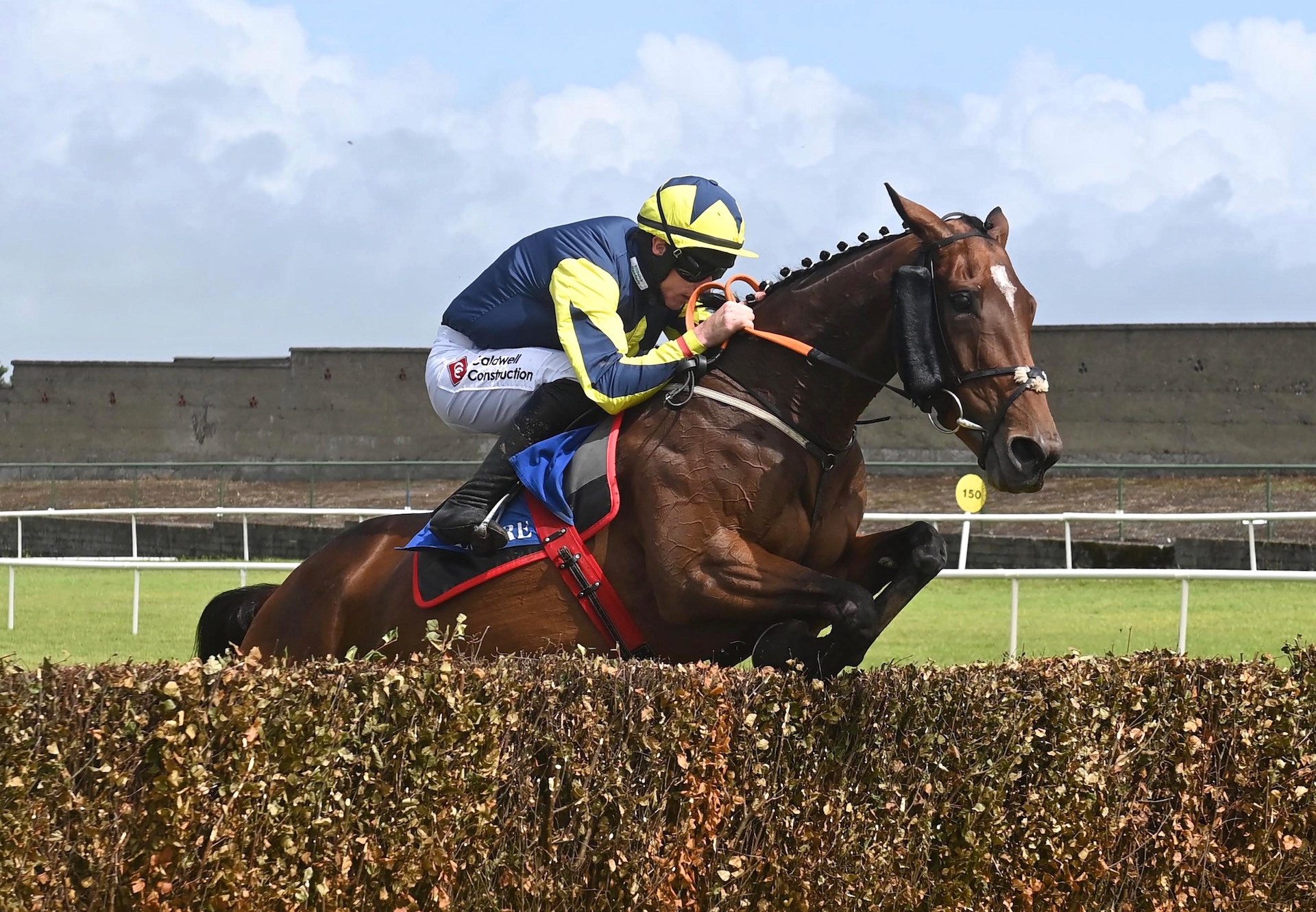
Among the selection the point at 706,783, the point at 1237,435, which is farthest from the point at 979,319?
the point at 1237,435

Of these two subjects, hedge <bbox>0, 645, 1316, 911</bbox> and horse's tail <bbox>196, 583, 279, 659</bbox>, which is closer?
hedge <bbox>0, 645, 1316, 911</bbox>

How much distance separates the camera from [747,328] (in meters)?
3.93

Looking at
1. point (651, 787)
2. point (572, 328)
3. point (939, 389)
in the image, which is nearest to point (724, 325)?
point (572, 328)

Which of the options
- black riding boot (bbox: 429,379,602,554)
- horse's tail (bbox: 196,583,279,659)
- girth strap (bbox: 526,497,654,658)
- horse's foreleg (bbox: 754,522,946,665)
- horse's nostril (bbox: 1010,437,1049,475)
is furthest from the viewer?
horse's tail (bbox: 196,583,279,659)

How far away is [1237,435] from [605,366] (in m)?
19.5

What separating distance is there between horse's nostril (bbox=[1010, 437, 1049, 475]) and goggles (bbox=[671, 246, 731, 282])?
1166 mm

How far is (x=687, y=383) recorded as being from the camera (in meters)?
3.88

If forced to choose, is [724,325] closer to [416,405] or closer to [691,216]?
[691,216]

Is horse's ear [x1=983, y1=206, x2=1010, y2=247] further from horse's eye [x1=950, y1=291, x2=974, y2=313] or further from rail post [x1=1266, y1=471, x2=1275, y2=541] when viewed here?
rail post [x1=1266, y1=471, x2=1275, y2=541]

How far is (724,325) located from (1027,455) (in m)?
0.93

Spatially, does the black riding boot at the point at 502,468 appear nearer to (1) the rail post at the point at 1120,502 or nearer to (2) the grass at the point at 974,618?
(2) the grass at the point at 974,618

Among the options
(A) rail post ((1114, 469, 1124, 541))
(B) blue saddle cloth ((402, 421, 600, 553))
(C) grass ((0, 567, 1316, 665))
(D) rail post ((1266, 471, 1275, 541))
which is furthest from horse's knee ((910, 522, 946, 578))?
(D) rail post ((1266, 471, 1275, 541))

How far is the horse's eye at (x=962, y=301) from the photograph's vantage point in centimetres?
356

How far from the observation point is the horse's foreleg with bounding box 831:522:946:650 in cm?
365
